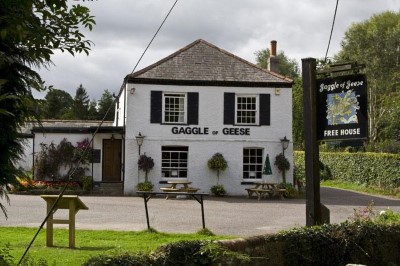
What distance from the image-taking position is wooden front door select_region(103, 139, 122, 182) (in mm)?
30562

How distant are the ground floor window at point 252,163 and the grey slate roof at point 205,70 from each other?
10.8 ft

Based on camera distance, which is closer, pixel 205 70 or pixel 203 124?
pixel 203 124

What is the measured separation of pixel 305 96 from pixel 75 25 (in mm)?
4261

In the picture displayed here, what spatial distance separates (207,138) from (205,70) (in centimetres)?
339

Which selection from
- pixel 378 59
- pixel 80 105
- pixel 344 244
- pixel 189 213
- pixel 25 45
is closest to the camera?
pixel 25 45

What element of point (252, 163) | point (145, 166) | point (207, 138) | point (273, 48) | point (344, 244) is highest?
point (273, 48)

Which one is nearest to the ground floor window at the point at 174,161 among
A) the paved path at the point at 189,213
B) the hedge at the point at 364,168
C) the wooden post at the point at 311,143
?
the paved path at the point at 189,213

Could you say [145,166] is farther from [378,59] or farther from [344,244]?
[378,59]

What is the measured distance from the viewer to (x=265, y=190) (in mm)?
27156

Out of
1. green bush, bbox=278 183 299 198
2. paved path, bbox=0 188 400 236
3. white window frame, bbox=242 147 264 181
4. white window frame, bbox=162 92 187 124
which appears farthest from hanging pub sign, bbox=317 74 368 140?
white window frame, bbox=242 147 264 181

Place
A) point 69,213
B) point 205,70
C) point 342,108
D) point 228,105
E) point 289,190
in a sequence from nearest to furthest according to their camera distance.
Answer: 1. point 342,108
2. point 69,213
3. point 289,190
4. point 228,105
5. point 205,70

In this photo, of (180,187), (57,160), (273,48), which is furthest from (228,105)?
(57,160)

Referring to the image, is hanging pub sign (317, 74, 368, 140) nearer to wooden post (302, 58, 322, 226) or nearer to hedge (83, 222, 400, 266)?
wooden post (302, 58, 322, 226)

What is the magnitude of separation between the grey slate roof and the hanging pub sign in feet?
65.0
